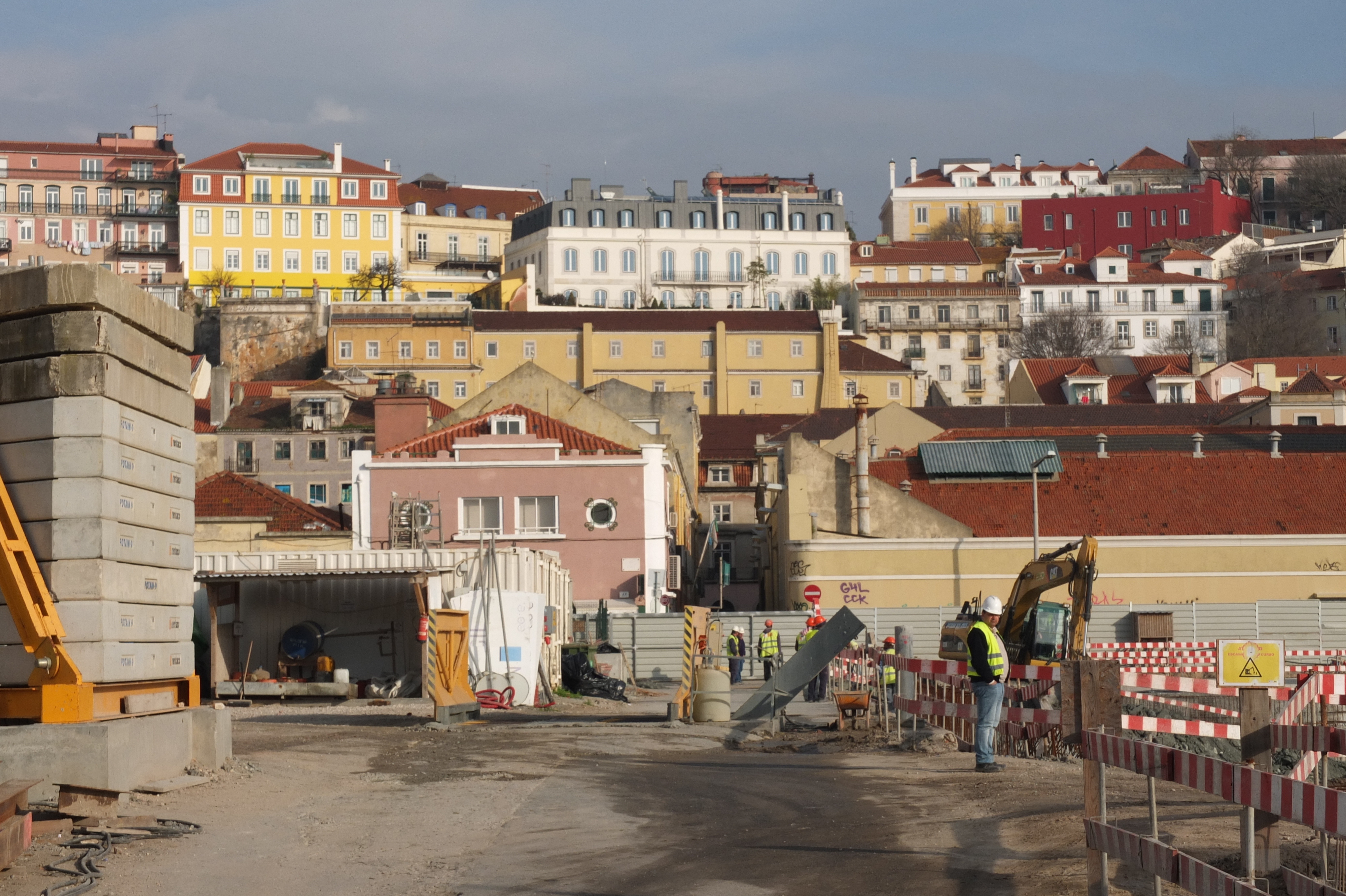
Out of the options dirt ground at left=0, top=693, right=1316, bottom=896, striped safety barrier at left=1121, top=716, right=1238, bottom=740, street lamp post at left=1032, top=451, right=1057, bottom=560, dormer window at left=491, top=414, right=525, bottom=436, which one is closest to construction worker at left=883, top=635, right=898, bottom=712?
dirt ground at left=0, top=693, right=1316, bottom=896

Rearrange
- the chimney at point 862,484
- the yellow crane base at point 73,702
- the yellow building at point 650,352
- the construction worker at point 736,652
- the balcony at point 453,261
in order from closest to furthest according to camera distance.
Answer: the yellow crane base at point 73,702
the construction worker at point 736,652
the chimney at point 862,484
the yellow building at point 650,352
the balcony at point 453,261

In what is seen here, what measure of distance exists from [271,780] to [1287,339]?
376 ft

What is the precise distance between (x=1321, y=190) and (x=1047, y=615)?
135401 mm

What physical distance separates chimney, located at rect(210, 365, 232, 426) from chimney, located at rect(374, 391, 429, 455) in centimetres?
1975

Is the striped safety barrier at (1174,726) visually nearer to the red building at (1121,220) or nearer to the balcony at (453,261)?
the balcony at (453,261)

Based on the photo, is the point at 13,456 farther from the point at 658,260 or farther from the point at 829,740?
the point at 658,260

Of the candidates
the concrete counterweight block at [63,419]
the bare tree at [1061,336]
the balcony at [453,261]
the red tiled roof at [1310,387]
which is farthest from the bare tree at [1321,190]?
the concrete counterweight block at [63,419]

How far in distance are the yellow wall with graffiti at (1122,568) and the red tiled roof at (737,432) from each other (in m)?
33.7

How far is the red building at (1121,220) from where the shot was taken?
138375 mm

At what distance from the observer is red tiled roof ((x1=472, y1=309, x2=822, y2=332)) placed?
323 ft

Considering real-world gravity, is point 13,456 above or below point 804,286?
below

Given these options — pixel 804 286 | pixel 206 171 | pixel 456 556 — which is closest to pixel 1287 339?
pixel 804 286

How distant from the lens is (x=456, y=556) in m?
33.6

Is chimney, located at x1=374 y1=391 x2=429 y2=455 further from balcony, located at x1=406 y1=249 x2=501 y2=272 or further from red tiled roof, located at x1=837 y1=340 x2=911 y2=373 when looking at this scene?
balcony, located at x1=406 y1=249 x2=501 y2=272
